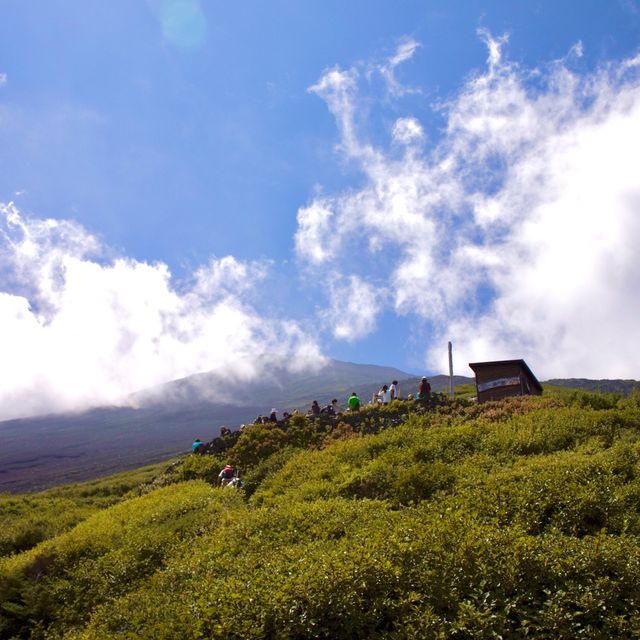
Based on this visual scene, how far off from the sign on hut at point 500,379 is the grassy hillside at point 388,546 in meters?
1.70

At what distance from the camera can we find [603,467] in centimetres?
1048

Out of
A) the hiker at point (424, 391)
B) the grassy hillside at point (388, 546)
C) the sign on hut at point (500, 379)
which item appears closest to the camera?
the grassy hillside at point (388, 546)

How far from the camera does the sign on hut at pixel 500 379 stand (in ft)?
70.4

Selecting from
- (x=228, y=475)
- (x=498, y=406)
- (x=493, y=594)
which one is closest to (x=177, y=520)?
(x=228, y=475)

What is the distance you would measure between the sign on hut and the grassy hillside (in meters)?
1.70

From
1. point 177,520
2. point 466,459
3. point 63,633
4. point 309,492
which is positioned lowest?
point 63,633

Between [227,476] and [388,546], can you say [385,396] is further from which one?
[388,546]

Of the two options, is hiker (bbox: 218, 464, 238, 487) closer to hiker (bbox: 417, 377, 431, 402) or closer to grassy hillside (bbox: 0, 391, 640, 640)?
grassy hillside (bbox: 0, 391, 640, 640)

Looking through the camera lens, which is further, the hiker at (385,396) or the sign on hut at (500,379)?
the hiker at (385,396)

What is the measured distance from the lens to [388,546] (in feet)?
25.4

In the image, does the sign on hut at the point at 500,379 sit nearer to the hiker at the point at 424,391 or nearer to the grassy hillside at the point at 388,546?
the grassy hillside at the point at 388,546

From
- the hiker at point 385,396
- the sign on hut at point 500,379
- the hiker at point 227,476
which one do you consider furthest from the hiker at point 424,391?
the hiker at point 227,476

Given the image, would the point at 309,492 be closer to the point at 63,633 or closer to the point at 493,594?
the point at 63,633

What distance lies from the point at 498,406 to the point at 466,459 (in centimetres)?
680
